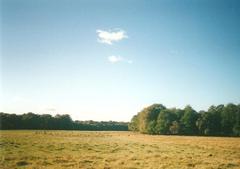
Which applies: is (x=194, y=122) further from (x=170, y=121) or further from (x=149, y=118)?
(x=149, y=118)

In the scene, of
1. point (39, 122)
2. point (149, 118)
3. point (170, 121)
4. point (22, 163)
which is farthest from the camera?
point (39, 122)

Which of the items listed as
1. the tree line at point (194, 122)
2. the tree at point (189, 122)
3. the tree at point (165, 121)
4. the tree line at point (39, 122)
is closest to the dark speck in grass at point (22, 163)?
the tree line at point (194, 122)

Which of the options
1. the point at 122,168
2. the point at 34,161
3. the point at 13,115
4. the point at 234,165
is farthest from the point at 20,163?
the point at 13,115

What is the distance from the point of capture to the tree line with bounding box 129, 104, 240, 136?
9550 centimetres

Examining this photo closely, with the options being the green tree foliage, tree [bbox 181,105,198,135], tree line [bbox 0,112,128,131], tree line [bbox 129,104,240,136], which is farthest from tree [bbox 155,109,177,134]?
tree line [bbox 0,112,128,131]

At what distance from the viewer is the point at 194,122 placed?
103438mm

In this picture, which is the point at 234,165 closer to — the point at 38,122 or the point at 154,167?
the point at 154,167

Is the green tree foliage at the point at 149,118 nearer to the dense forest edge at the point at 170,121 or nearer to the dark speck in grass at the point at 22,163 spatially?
the dense forest edge at the point at 170,121

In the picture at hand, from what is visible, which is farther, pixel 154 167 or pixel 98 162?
pixel 98 162

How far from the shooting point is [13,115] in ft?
411

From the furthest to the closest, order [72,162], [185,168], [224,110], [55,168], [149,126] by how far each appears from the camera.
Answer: [149,126]
[224,110]
[72,162]
[185,168]
[55,168]

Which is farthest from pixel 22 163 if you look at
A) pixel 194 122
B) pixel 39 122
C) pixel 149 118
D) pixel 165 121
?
pixel 39 122

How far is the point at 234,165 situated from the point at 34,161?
17.2m

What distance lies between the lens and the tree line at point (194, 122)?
313ft
